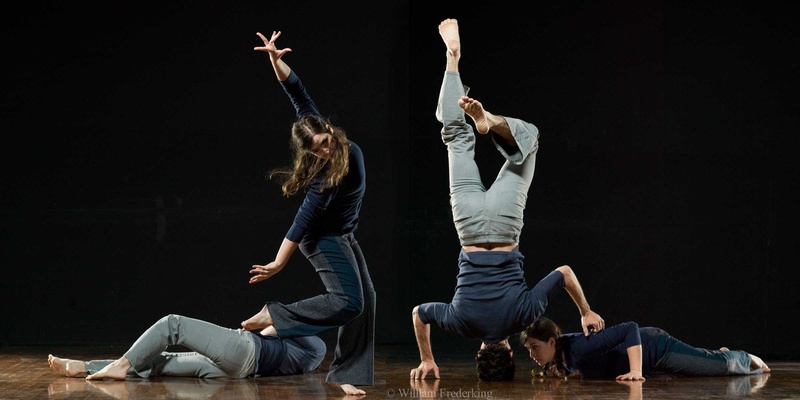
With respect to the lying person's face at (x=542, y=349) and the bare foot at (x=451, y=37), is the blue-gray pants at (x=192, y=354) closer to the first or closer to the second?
the lying person's face at (x=542, y=349)

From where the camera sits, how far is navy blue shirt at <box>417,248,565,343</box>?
443 centimetres

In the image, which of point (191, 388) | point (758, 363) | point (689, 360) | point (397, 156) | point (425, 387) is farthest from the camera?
point (397, 156)

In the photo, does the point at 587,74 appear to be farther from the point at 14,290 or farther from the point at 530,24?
the point at 14,290

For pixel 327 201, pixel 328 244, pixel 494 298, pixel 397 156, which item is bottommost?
pixel 494 298

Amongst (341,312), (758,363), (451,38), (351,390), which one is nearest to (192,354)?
(341,312)

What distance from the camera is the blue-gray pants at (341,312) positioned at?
14.8ft

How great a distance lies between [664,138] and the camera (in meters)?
6.38

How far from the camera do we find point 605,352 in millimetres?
4672

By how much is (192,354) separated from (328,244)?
36.3 inches

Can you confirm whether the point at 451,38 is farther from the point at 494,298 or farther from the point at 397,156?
the point at 397,156

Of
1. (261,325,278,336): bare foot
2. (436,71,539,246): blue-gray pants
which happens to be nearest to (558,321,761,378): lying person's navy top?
(436,71,539,246): blue-gray pants

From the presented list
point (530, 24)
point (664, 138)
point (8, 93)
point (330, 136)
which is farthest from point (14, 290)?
point (664, 138)

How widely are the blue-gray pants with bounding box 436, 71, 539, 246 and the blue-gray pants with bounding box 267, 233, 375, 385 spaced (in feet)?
1.83

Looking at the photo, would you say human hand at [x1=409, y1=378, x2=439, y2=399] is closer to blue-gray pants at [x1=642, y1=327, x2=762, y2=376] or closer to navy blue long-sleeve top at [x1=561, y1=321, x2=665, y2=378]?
navy blue long-sleeve top at [x1=561, y1=321, x2=665, y2=378]
